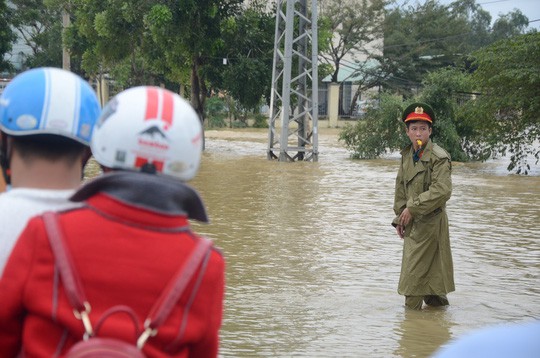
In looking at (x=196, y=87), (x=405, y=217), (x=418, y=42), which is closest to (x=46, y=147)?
(x=405, y=217)

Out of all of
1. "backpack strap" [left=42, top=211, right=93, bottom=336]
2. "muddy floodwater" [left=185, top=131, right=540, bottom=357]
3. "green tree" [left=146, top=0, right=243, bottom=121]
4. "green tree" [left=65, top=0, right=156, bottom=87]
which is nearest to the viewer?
"backpack strap" [left=42, top=211, right=93, bottom=336]

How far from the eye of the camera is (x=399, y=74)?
6694 centimetres

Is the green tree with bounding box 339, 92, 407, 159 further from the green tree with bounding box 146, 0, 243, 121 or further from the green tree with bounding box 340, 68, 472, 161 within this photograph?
the green tree with bounding box 146, 0, 243, 121

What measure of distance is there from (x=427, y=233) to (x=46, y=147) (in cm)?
629

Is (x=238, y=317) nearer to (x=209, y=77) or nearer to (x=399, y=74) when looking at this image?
(x=209, y=77)

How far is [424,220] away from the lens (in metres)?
8.87

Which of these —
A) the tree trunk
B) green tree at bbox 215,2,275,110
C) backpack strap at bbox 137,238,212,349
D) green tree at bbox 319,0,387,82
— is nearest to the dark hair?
backpack strap at bbox 137,238,212,349

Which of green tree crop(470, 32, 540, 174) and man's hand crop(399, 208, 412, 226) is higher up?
green tree crop(470, 32, 540, 174)

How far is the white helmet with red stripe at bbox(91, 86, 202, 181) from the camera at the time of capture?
2.53 m

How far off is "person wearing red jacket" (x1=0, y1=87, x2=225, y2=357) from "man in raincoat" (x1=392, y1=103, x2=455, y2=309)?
247 inches

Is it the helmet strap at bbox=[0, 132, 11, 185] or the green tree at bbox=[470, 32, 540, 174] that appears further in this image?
the green tree at bbox=[470, 32, 540, 174]

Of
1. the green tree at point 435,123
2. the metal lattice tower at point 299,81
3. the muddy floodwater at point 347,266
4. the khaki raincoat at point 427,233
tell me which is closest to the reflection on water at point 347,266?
the muddy floodwater at point 347,266

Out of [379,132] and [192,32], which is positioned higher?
Answer: [192,32]

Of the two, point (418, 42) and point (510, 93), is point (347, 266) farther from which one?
point (418, 42)
